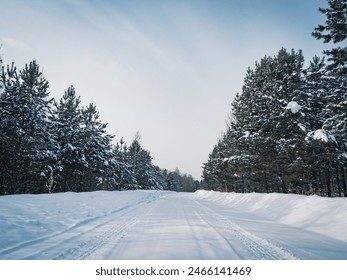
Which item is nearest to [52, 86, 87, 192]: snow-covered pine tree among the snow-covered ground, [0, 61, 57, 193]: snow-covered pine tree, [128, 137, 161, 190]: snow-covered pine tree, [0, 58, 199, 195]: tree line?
[0, 58, 199, 195]: tree line

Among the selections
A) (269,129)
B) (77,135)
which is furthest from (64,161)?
(269,129)

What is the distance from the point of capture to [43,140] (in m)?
18.6

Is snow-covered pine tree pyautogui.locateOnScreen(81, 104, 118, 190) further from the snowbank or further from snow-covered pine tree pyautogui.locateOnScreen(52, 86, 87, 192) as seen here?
the snowbank

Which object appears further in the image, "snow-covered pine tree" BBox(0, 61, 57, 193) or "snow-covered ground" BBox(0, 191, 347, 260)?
"snow-covered pine tree" BBox(0, 61, 57, 193)

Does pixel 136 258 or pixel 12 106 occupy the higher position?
pixel 12 106

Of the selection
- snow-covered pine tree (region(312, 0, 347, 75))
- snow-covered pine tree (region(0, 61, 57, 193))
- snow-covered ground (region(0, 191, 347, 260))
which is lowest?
snow-covered ground (region(0, 191, 347, 260))

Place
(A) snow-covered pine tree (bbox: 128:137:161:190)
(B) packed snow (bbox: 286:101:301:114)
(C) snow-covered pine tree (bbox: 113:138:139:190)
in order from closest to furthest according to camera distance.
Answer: (B) packed snow (bbox: 286:101:301:114)
(C) snow-covered pine tree (bbox: 113:138:139:190)
(A) snow-covered pine tree (bbox: 128:137:161:190)

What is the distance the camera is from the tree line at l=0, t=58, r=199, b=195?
16406mm

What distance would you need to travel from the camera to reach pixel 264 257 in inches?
191

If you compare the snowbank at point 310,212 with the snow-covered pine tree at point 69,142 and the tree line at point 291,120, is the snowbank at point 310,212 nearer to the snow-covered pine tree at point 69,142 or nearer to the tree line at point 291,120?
the tree line at point 291,120

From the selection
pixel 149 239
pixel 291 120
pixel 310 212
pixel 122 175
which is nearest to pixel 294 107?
pixel 291 120
